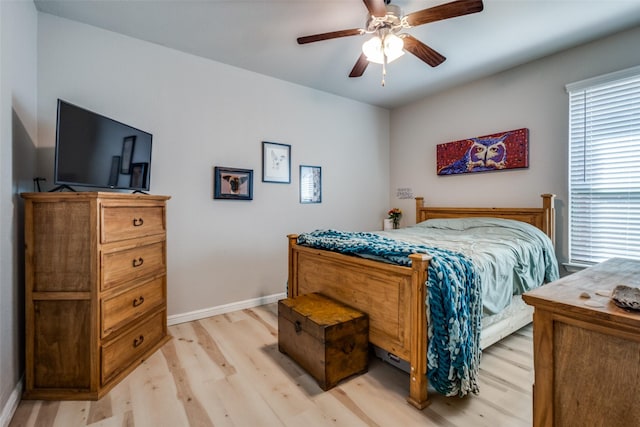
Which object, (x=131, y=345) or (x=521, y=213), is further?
(x=521, y=213)

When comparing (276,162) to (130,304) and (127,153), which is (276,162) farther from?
(130,304)

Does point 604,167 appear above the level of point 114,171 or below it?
above

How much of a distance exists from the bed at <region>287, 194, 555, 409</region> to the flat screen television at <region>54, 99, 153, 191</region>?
4.67 feet

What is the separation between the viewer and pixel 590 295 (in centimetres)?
89

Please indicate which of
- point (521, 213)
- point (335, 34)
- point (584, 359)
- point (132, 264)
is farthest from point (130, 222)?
point (521, 213)

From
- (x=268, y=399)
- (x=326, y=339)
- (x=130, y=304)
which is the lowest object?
(x=268, y=399)

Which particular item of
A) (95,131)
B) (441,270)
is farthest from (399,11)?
(95,131)

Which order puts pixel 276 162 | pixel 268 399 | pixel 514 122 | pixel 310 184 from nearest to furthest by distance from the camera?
pixel 268 399 → pixel 514 122 → pixel 276 162 → pixel 310 184

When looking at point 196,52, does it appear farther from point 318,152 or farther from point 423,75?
point 423,75

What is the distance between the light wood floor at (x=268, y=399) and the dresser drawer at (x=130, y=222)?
0.93 m

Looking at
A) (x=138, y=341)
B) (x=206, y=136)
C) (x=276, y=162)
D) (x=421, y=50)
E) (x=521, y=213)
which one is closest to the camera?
(x=138, y=341)

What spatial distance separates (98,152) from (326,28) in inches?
79.2

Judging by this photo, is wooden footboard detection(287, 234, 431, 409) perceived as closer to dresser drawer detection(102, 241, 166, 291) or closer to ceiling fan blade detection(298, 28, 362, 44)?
dresser drawer detection(102, 241, 166, 291)

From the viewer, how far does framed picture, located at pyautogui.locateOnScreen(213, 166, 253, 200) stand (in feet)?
10.1
